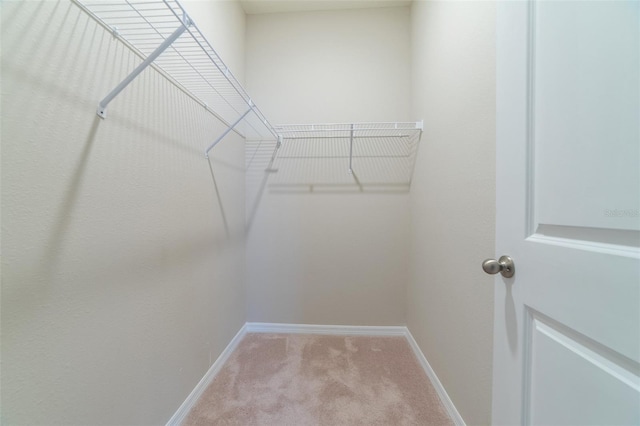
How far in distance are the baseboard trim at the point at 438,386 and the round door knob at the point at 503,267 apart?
0.96 meters

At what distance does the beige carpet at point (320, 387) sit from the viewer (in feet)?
3.86

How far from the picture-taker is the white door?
1.33 feet

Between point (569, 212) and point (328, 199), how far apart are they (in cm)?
152

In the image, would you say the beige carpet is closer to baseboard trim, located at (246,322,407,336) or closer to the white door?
baseboard trim, located at (246,322,407,336)

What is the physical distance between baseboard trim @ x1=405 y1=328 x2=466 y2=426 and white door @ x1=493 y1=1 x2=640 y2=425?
657 mm

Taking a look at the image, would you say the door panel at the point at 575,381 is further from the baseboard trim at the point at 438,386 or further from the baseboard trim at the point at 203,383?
the baseboard trim at the point at 203,383

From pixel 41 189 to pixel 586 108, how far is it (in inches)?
52.0

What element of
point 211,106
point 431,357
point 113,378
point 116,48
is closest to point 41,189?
point 116,48

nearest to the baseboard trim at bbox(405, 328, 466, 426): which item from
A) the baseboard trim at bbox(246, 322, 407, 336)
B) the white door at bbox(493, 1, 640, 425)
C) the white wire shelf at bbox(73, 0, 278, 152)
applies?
the baseboard trim at bbox(246, 322, 407, 336)

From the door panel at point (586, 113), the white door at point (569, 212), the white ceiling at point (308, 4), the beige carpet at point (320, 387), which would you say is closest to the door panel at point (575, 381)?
the white door at point (569, 212)

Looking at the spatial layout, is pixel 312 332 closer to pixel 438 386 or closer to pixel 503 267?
pixel 438 386

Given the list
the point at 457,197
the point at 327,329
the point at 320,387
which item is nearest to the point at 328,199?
the point at 457,197

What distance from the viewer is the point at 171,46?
0.93 metres

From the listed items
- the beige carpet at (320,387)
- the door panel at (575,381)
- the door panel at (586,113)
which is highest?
the door panel at (586,113)
